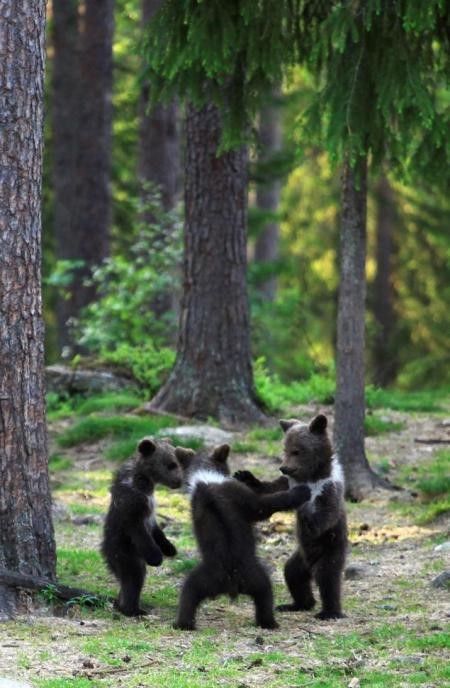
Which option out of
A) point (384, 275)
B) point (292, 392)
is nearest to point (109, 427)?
point (292, 392)

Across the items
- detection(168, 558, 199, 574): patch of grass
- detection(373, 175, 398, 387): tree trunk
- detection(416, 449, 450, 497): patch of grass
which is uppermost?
detection(373, 175, 398, 387): tree trunk

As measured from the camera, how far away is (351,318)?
40.9ft

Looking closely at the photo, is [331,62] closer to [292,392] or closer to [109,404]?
[109,404]

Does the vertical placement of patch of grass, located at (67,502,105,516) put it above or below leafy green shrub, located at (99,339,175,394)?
below

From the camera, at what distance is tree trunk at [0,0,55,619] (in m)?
8.62

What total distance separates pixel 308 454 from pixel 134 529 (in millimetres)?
1388

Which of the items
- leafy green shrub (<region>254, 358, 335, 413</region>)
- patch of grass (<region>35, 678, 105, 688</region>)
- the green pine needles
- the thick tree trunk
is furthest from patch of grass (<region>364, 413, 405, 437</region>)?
patch of grass (<region>35, 678, 105, 688</region>)

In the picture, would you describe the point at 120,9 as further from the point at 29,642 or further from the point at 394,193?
the point at 29,642

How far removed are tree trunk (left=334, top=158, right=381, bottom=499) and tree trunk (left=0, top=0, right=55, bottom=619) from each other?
172 inches

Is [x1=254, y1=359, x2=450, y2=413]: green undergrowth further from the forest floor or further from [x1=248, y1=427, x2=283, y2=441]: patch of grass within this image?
the forest floor

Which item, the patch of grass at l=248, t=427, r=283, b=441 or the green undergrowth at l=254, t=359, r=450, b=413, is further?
the green undergrowth at l=254, t=359, r=450, b=413

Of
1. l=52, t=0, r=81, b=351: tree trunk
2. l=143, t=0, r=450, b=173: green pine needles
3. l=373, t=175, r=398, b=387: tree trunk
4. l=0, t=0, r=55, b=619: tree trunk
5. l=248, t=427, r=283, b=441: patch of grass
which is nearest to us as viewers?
l=0, t=0, r=55, b=619: tree trunk

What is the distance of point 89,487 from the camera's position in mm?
13578

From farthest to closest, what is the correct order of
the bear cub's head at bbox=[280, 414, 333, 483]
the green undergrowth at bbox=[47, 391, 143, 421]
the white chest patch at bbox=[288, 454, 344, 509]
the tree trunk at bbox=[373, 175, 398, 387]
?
the tree trunk at bbox=[373, 175, 398, 387]
the green undergrowth at bbox=[47, 391, 143, 421]
the bear cub's head at bbox=[280, 414, 333, 483]
the white chest patch at bbox=[288, 454, 344, 509]
